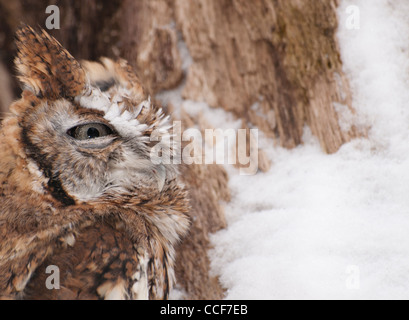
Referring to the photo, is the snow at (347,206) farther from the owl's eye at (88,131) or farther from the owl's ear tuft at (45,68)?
the owl's ear tuft at (45,68)

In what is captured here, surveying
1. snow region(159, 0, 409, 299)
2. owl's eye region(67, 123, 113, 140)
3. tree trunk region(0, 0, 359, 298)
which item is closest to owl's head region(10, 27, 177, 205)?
owl's eye region(67, 123, 113, 140)

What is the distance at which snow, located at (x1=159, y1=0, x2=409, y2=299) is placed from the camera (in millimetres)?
1562

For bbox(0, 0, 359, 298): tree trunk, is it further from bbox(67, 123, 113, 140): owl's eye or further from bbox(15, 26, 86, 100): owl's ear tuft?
bbox(15, 26, 86, 100): owl's ear tuft

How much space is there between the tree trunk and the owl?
46cm

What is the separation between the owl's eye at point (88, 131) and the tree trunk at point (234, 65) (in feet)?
1.87

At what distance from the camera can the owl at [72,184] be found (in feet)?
4.67

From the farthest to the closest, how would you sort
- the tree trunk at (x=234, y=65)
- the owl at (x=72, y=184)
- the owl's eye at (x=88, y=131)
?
the tree trunk at (x=234, y=65) → the owl's eye at (x=88, y=131) → the owl at (x=72, y=184)

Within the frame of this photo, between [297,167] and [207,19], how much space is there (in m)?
1.02

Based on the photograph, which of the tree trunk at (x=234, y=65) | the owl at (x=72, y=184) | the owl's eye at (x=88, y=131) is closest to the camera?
the owl at (x=72, y=184)

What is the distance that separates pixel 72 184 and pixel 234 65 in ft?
3.98

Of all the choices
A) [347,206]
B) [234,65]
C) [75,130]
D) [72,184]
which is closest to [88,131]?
[75,130]

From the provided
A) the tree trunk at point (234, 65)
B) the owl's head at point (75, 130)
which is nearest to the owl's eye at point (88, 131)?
the owl's head at point (75, 130)

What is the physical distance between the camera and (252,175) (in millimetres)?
2115
